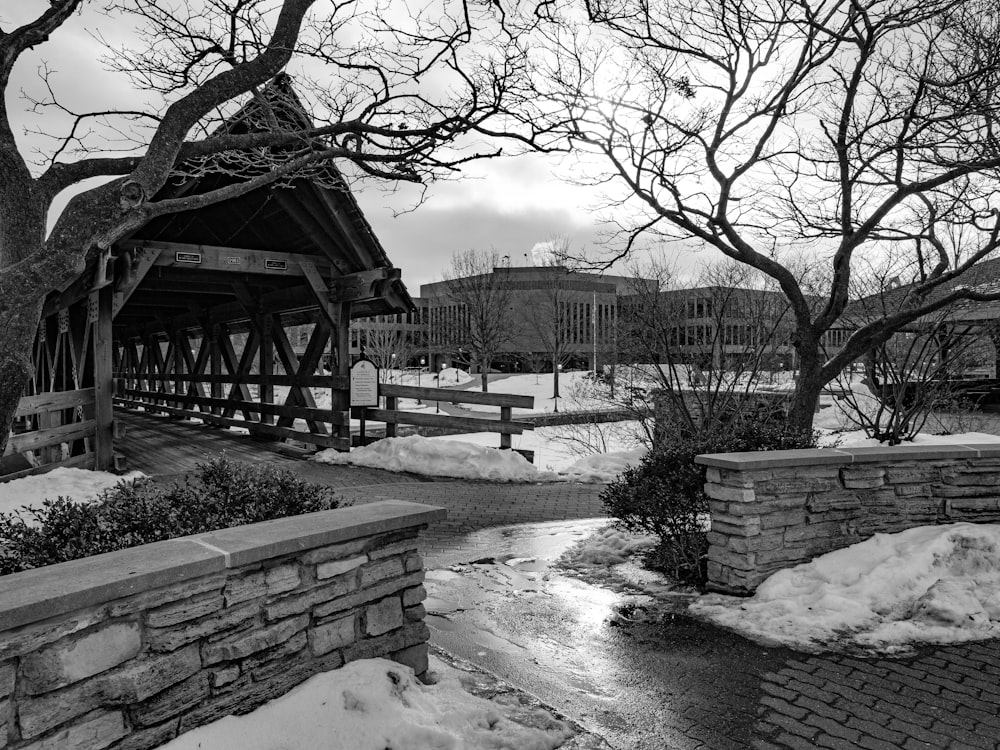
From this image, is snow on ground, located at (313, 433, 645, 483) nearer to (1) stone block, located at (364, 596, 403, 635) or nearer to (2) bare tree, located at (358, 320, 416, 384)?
(1) stone block, located at (364, 596, 403, 635)

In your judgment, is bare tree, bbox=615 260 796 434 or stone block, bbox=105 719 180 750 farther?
bare tree, bbox=615 260 796 434

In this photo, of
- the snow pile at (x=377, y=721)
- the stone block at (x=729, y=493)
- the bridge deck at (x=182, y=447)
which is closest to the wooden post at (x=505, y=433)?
the bridge deck at (x=182, y=447)

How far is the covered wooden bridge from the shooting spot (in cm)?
986

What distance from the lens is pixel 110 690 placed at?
2387 mm

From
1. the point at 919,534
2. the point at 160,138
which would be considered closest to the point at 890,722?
the point at 919,534

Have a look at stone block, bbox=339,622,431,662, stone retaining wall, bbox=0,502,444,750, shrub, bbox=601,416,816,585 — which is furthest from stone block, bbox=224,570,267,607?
shrub, bbox=601,416,816,585

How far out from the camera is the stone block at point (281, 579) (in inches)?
114

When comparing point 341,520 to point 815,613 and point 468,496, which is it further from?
point 468,496

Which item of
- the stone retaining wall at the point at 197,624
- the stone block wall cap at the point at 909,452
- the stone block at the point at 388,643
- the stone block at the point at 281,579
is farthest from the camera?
the stone block wall cap at the point at 909,452

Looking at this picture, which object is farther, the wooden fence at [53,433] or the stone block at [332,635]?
the wooden fence at [53,433]

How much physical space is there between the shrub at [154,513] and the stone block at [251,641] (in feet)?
2.77

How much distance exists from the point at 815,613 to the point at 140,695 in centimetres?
384

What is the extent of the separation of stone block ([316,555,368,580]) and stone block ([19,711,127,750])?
905mm

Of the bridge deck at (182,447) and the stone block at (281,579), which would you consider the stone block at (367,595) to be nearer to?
the stone block at (281,579)
